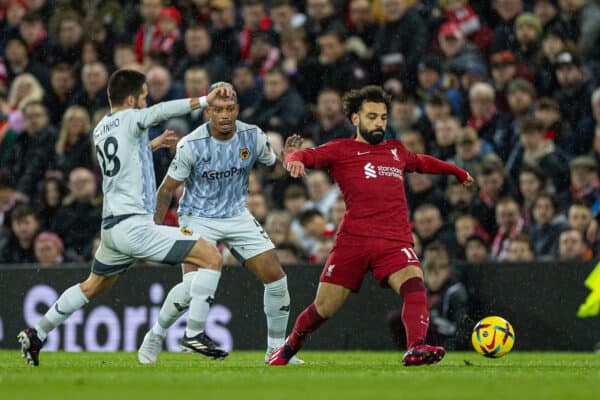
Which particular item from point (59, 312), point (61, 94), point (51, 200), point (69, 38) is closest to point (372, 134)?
point (59, 312)

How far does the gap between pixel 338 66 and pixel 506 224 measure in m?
3.47

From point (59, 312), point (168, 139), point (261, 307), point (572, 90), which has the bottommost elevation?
point (261, 307)

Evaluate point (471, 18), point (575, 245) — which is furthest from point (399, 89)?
point (575, 245)

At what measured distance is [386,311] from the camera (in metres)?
13.4

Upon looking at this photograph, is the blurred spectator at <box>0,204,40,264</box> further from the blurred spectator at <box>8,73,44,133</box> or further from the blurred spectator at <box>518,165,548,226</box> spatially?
the blurred spectator at <box>518,165,548,226</box>

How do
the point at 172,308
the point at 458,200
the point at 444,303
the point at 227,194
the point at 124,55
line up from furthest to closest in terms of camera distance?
1. the point at 124,55
2. the point at 458,200
3. the point at 444,303
4. the point at 227,194
5. the point at 172,308

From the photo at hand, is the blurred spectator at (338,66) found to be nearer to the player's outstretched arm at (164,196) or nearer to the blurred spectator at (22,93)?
the blurred spectator at (22,93)

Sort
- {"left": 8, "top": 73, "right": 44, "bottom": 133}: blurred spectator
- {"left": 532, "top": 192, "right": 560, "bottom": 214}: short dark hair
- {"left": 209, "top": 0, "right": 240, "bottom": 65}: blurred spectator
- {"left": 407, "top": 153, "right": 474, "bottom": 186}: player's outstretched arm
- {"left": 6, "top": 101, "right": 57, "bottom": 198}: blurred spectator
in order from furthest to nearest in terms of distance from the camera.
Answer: {"left": 8, "top": 73, "right": 44, "bottom": 133}: blurred spectator, {"left": 209, "top": 0, "right": 240, "bottom": 65}: blurred spectator, {"left": 6, "top": 101, "right": 57, "bottom": 198}: blurred spectator, {"left": 532, "top": 192, "right": 560, "bottom": 214}: short dark hair, {"left": 407, "top": 153, "right": 474, "bottom": 186}: player's outstretched arm

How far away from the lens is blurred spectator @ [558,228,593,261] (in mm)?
12852

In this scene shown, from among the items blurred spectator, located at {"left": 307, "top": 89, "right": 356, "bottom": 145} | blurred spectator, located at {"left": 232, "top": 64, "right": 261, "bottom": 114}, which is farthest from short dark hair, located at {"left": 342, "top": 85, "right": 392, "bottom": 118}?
blurred spectator, located at {"left": 232, "top": 64, "right": 261, "bottom": 114}

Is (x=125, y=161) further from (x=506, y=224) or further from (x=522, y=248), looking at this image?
(x=506, y=224)

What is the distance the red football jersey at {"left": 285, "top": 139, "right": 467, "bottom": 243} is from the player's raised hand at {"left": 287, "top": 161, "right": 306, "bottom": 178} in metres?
0.32

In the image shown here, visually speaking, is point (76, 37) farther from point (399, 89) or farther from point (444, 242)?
point (444, 242)

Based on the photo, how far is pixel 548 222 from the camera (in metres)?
13.3
